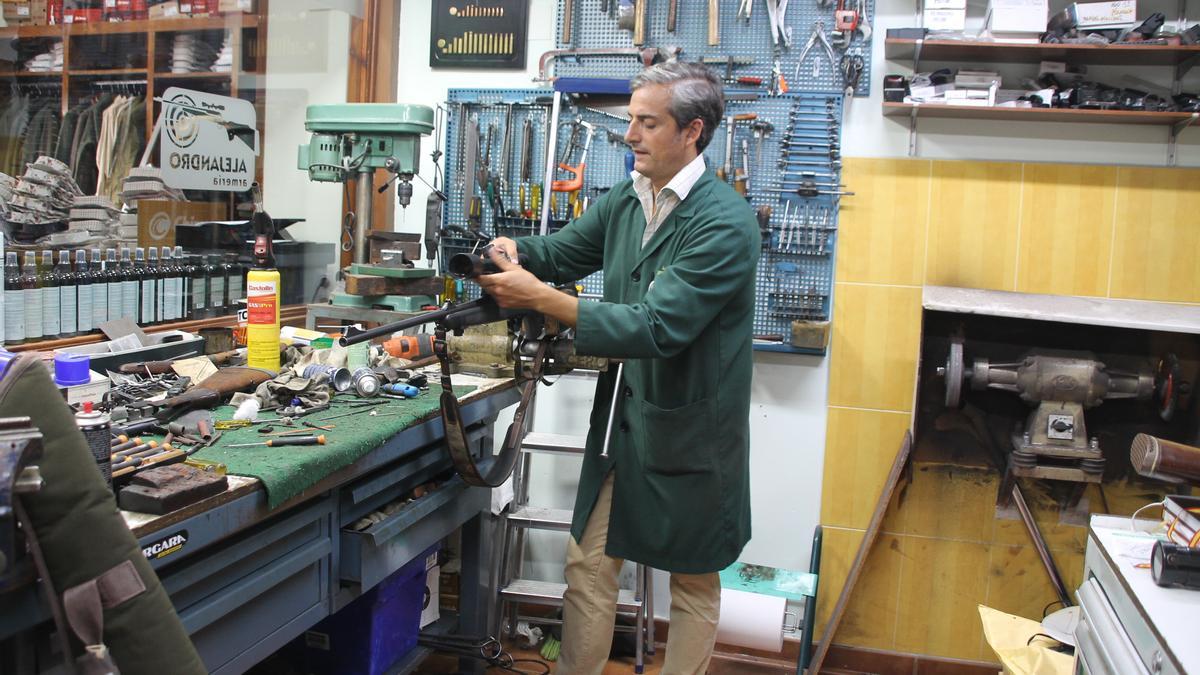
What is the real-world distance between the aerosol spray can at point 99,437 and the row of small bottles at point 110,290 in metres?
1.09

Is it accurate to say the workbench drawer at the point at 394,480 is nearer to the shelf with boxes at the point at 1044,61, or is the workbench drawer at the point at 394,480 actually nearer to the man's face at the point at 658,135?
the man's face at the point at 658,135

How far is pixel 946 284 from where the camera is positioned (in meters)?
3.38

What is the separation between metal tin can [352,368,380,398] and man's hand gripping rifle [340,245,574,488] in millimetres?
165

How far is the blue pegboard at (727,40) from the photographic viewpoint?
132 inches

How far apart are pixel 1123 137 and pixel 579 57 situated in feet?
6.16

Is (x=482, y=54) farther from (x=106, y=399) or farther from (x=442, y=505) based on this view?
(x=106, y=399)

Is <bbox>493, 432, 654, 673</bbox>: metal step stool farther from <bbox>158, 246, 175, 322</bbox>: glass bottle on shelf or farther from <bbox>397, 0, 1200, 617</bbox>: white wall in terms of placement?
<bbox>158, 246, 175, 322</bbox>: glass bottle on shelf

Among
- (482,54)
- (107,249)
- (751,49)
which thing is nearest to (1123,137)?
(751,49)

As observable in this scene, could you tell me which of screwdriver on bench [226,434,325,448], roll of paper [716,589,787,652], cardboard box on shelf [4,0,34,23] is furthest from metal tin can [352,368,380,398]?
cardboard box on shelf [4,0,34,23]

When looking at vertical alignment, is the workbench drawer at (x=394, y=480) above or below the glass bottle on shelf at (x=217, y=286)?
below

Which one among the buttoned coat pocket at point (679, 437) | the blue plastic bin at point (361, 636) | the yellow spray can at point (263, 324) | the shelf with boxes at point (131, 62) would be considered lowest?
the blue plastic bin at point (361, 636)

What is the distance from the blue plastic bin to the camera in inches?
99.5

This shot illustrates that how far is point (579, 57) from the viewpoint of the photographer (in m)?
3.57

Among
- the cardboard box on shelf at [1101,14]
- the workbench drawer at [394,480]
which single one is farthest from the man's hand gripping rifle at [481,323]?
the cardboard box on shelf at [1101,14]
